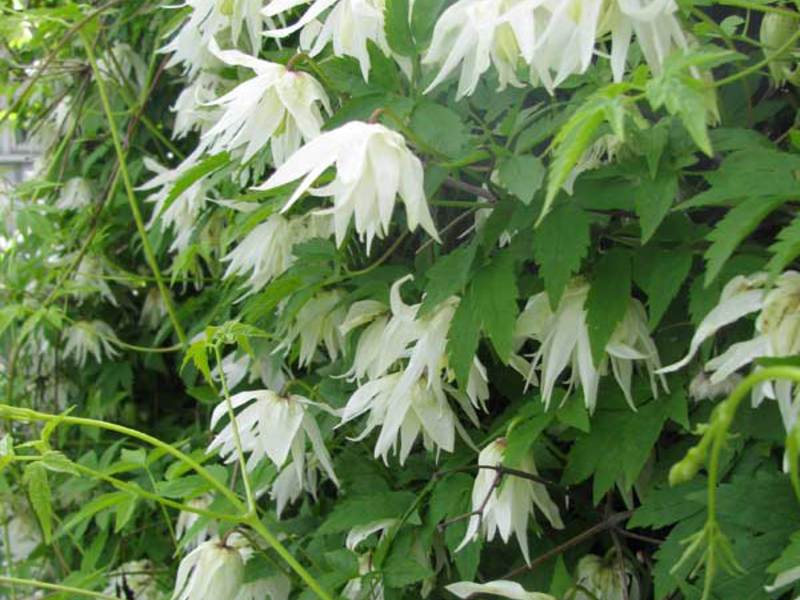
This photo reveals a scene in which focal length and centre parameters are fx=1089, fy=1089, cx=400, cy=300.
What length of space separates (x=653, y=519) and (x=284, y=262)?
0.55m

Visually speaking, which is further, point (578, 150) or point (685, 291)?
point (685, 291)

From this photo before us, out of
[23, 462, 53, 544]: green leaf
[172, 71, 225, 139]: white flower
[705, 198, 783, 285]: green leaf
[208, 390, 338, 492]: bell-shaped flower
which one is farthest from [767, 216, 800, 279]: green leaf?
[172, 71, 225, 139]: white flower

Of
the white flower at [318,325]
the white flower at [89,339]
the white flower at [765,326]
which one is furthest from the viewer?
the white flower at [89,339]

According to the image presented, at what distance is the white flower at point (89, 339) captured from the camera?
79.3 inches

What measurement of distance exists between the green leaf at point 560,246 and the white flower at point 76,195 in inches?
57.1

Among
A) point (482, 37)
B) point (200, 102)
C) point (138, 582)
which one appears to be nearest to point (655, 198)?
point (482, 37)

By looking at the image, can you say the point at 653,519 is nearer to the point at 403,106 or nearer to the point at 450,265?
the point at 450,265

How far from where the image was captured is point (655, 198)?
0.87 m

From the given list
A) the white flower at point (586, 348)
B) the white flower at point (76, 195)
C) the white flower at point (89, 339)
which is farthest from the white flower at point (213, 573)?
the white flower at point (76, 195)

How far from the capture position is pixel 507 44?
84 cm

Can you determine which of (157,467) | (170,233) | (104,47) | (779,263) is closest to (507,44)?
(779,263)

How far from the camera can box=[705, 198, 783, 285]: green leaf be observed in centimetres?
77

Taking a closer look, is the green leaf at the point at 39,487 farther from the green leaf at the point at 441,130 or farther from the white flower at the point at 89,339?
the white flower at the point at 89,339

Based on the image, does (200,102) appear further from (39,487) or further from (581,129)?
(581,129)
